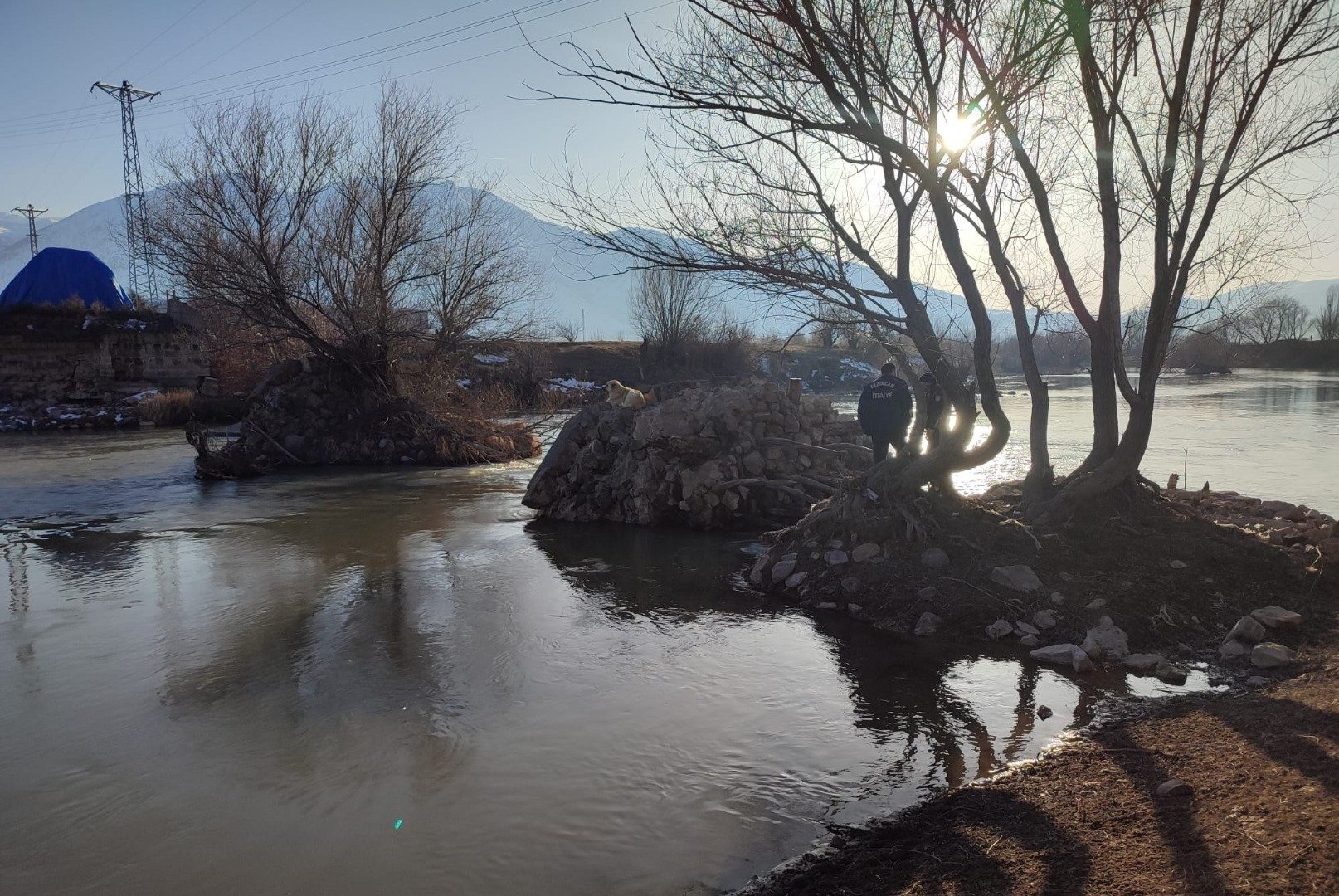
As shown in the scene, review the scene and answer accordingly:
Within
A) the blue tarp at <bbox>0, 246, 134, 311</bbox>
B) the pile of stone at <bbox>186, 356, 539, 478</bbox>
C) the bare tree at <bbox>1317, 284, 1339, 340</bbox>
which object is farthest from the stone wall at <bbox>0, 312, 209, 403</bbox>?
the bare tree at <bbox>1317, 284, 1339, 340</bbox>

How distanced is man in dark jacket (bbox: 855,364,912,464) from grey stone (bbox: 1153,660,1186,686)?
5313 millimetres

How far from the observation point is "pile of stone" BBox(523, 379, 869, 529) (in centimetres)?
1285

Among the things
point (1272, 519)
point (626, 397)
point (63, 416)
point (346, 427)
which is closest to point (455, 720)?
point (626, 397)

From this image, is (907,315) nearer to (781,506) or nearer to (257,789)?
(781,506)

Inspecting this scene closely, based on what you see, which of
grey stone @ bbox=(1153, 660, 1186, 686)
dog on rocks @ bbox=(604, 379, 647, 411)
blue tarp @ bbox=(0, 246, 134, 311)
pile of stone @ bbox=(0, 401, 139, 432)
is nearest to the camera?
grey stone @ bbox=(1153, 660, 1186, 686)

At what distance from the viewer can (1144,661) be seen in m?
6.27

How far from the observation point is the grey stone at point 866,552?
8617 millimetres

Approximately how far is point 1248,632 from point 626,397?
9657 millimetres

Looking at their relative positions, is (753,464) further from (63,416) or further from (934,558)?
(63,416)

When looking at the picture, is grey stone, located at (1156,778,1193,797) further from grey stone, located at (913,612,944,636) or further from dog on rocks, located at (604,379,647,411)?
dog on rocks, located at (604,379,647,411)

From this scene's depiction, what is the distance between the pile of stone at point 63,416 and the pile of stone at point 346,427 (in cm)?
1258

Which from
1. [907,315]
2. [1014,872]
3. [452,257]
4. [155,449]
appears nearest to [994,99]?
→ [907,315]

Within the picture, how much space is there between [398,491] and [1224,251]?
14501mm

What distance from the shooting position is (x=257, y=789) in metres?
4.92
